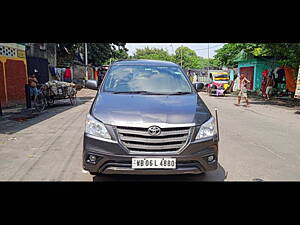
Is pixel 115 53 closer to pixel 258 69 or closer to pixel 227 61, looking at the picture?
pixel 227 61

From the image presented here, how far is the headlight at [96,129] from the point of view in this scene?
2992 mm

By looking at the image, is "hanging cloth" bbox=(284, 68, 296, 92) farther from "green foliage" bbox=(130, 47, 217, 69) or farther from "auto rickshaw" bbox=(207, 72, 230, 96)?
"green foliage" bbox=(130, 47, 217, 69)

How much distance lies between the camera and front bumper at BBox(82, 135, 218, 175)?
9.59 ft

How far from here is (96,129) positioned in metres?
3.05

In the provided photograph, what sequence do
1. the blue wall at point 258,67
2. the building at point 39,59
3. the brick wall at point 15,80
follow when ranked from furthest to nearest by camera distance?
the blue wall at point 258,67
the building at point 39,59
the brick wall at point 15,80

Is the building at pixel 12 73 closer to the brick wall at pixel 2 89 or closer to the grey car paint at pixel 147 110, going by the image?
the brick wall at pixel 2 89

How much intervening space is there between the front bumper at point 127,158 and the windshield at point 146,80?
1185mm

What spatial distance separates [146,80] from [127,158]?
1668 millimetres

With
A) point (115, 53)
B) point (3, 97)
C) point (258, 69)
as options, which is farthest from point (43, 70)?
point (115, 53)

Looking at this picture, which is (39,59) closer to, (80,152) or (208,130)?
(80,152)

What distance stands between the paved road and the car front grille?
0.84 m

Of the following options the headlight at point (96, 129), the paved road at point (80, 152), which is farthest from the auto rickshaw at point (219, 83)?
the headlight at point (96, 129)

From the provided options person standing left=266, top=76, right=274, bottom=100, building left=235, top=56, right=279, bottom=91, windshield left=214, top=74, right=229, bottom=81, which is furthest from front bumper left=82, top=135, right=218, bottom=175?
building left=235, top=56, right=279, bottom=91

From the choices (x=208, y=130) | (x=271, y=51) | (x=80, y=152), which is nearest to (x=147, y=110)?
(x=208, y=130)
